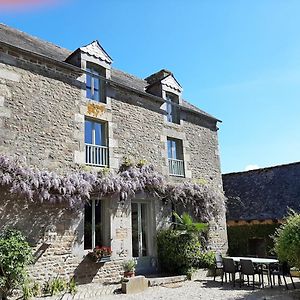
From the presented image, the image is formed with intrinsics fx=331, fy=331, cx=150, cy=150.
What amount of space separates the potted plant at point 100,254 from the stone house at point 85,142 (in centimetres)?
28

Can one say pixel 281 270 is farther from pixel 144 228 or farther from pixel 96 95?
pixel 96 95

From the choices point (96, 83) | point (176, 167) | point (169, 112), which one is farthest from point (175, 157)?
point (96, 83)

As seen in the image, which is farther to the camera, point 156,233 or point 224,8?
point 156,233

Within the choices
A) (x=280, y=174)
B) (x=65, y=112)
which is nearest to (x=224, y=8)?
(x=65, y=112)

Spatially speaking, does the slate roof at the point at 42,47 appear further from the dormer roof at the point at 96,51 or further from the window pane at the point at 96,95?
the window pane at the point at 96,95

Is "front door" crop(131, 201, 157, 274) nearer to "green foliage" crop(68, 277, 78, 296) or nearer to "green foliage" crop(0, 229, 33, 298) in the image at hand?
"green foliage" crop(68, 277, 78, 296)

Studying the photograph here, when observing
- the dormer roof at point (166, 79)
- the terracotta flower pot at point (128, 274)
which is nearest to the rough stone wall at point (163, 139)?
the dormer roof at point (166, 79)

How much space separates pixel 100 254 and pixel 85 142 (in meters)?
3.17

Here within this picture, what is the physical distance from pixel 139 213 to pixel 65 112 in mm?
3923

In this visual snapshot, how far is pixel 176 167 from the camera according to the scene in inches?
474

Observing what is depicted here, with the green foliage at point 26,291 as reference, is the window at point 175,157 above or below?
above

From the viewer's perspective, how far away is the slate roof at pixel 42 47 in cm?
936

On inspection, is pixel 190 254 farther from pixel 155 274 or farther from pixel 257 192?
pixel 257 192

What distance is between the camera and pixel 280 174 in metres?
15.5
